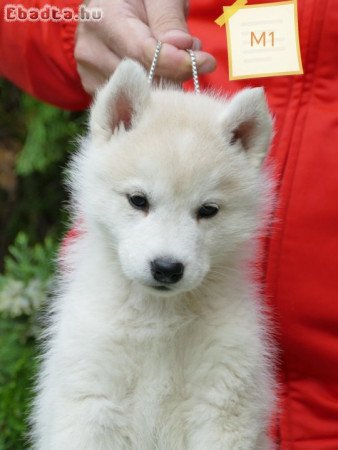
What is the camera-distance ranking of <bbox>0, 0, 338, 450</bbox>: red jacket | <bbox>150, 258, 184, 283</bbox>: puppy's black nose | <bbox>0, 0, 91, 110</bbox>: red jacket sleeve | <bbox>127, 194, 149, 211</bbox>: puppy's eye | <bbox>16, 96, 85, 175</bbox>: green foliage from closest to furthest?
<bbox>150, 258, 184, 283</bbox>: puppy's black nose, <bbox>127, 194, 149, 211</bbox>: puppy's eye, <bbox>0, 0, 338, 450</bbox>: red jacket, <bbox>0, 0, 91, 110</bbox>: red jacket sleeve, <bbox>16, 96, 85, 175</bbox>: green foliage

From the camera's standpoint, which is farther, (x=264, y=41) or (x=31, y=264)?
(x=31, y=264)

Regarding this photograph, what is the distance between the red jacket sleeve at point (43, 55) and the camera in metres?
3.19

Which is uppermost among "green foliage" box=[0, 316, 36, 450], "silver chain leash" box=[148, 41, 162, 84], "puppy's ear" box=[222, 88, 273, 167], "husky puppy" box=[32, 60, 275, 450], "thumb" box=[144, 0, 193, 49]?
"thumb" box=[144, 0, 193, 49]

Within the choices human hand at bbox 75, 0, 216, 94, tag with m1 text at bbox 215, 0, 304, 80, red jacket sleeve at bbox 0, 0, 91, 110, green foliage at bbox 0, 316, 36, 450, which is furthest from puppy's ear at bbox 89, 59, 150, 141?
green foliage at bbox 0, 316, 36, 450

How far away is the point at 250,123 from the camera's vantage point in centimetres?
241

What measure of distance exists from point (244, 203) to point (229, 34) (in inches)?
21.6

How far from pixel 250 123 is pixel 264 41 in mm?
299

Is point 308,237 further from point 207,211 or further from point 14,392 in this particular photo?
point 14,392

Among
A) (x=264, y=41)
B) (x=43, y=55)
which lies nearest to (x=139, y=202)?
(x=264, y=41)

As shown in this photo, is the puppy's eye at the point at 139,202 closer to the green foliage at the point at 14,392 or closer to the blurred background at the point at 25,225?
the blurred background at the point at 25,225

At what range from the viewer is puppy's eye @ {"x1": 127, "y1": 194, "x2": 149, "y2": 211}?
230cm

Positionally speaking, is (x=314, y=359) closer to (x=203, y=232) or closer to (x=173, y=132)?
(x=203, y=232)

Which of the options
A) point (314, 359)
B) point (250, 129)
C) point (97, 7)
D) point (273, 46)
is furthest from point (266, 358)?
point (97, 7)

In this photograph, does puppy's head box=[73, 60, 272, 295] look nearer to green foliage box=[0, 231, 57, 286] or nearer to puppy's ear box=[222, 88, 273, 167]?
puppy's ear box=[222, 88, 273, 167]
